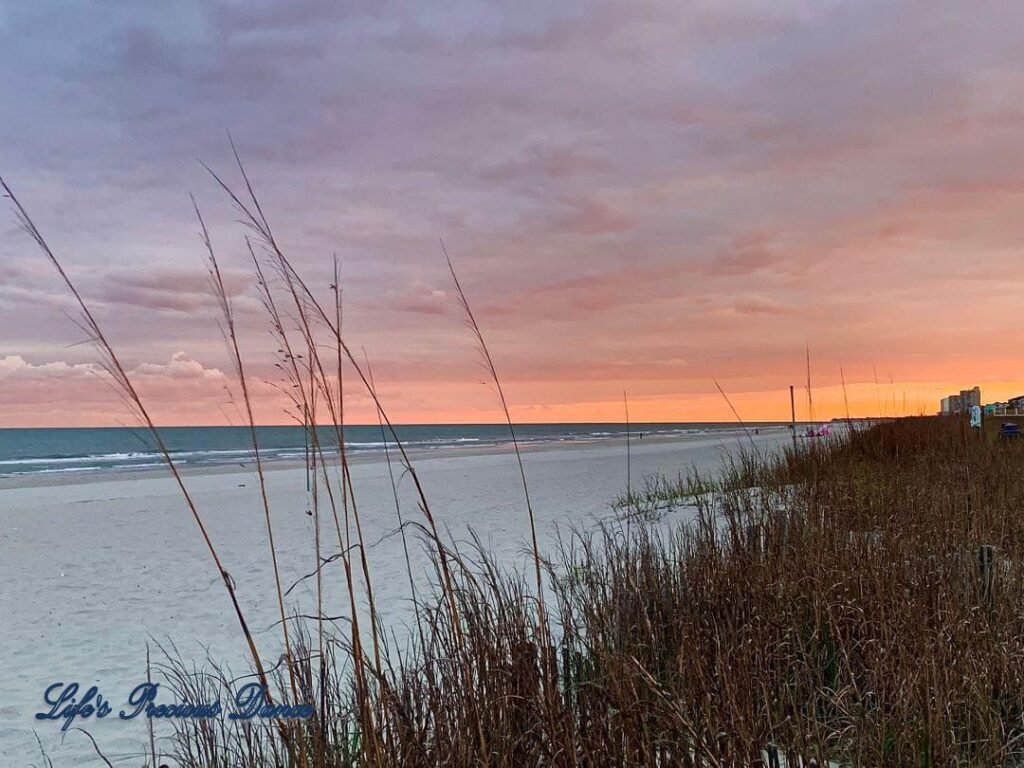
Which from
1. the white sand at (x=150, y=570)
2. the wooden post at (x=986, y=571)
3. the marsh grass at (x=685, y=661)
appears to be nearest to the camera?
the marsh grass at (x=685, y=661)

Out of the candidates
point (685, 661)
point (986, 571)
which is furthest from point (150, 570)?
point (986, 571)

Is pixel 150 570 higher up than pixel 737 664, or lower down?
lower down

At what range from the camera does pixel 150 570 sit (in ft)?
27.5

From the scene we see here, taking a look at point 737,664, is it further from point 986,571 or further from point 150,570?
point 150,570

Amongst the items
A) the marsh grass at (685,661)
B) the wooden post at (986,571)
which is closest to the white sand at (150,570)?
the marsh grass at (685,661)

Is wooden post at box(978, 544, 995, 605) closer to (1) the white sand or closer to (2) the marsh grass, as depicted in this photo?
(2) the marsh grass

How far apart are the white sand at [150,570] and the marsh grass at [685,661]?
1.47ft

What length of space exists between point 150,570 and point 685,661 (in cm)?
713

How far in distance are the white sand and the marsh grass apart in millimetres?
448

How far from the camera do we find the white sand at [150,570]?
16.0 ft

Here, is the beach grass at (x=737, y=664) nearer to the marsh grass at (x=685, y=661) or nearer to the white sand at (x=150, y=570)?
the marsh grass at (x=685, y=661)

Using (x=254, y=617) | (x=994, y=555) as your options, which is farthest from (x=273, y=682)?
(x=994, y=555)

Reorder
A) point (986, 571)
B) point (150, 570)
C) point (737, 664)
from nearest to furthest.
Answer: point (737, 664)
point (986, 571)
point (150, 570)

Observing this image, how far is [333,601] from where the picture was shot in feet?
21.6
